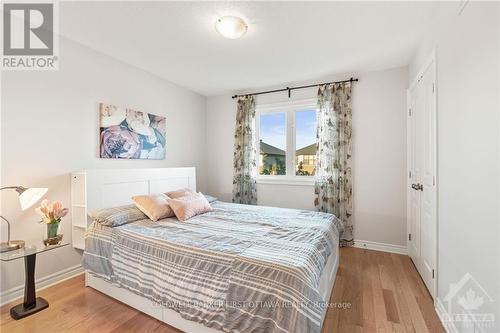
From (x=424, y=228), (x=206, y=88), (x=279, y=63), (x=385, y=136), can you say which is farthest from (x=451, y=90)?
(x=206, y=88)

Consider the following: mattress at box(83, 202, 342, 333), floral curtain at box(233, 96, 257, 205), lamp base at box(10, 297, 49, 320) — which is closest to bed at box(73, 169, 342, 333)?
mattress at box(83, 202, 342, 333)

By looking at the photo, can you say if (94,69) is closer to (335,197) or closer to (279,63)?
(279,63)

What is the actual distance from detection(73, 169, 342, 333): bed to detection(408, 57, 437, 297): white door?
88 centimetres

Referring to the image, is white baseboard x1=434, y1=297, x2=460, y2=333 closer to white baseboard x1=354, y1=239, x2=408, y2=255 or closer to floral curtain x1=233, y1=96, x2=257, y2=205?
white baseboard x1=354, y1=239, x2=408, y2=255

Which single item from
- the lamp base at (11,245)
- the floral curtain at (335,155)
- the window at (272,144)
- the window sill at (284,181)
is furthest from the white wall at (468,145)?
the lamp base at (11,245)

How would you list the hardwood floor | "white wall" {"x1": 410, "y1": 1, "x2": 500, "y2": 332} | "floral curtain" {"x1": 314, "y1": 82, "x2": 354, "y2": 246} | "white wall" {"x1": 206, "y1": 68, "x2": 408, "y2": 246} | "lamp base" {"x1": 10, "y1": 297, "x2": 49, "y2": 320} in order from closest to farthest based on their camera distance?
"white wall" {"x1": 410, "y1": 1, "x2": 500, "y2": 332}
the hardwood floor
"lamp base" {"x1": 10, "y1": 297, "x2": 49, "y2": 320}
"white wall" {"x1": 206, "y1": 68, "x2": 408, "y2": 246}
"floral curtain" {"x1": 314, "y1": 82, "x2": 354, "y2": 246}

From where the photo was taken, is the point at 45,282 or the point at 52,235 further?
the point at 45,282

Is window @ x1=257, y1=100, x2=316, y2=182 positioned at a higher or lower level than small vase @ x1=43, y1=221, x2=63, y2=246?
higher

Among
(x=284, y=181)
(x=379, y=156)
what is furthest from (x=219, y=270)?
(x=379, y=156)

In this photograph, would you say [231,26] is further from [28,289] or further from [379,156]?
[28,289]

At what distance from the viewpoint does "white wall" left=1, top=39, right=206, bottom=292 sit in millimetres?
2123

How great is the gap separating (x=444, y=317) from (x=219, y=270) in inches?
70.1

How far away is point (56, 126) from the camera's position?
2.42 metres

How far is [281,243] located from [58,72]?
284 centimetres
